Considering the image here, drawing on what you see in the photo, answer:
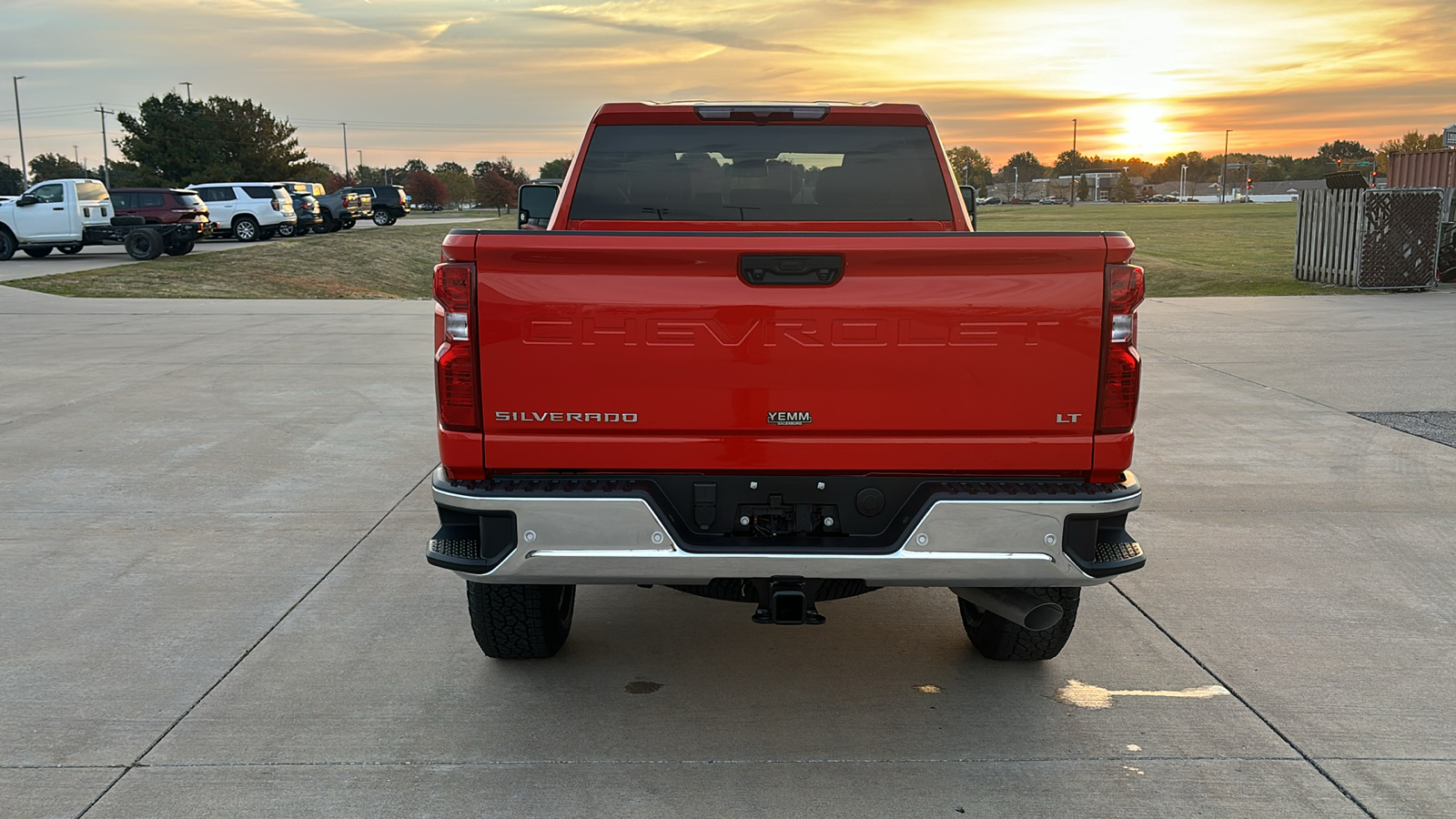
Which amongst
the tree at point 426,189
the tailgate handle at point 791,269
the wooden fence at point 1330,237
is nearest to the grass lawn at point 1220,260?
the wooden fence at point 1330,237

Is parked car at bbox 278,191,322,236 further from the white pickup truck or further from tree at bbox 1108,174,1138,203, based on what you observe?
tree at bbox 1108,174,1138,203

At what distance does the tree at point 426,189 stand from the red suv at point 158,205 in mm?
80170

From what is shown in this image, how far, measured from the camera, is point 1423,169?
28.0m

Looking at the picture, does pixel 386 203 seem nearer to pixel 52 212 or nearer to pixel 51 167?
pixel 52 212

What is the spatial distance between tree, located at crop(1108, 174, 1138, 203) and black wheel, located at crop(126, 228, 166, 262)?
16949cm

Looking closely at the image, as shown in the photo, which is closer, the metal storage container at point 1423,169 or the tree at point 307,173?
the metal storage container at point 1423,169

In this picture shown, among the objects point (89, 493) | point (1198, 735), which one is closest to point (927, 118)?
point (1198, 735)

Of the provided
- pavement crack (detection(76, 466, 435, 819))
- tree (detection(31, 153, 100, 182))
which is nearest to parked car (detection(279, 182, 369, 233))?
pavement crack (detection(76, 466, 435, 819))

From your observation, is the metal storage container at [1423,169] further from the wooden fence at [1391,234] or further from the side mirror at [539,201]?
the side mirror at [539,201]

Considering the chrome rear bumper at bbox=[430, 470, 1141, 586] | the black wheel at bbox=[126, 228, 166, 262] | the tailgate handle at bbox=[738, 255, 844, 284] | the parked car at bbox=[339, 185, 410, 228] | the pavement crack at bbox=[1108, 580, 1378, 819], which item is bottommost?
the pavement crack at bbox=[1108, 580, 1378, 819]

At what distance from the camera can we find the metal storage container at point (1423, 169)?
26578 millimetres

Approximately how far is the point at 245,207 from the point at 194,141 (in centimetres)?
3597

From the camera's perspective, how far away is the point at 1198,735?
403 centimetres

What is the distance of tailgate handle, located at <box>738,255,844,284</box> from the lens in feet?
11.6
